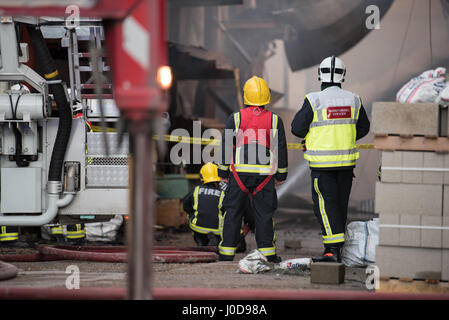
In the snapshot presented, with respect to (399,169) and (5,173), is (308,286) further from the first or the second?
(5,173)

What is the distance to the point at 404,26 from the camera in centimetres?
1341

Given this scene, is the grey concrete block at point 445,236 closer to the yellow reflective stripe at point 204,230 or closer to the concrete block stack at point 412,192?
the concrete block stack at point 412,192

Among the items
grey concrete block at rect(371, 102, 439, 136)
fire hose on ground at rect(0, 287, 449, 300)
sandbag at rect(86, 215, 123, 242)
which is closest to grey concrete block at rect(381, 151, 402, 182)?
grey concrete block at rect(371, 102, 439, 136)

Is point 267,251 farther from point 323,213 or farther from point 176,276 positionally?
point 176,276

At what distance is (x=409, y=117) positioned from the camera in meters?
4.71

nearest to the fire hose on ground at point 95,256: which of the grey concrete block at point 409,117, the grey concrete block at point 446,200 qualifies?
the grey concrete block at point 409,117

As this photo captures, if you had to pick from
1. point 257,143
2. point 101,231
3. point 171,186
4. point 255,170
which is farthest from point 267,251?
point 171,186

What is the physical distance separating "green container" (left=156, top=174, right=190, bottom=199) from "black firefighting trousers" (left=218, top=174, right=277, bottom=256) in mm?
4101

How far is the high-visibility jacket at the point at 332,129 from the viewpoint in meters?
6.14

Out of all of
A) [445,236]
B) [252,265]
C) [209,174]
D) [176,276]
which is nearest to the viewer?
[445,236]

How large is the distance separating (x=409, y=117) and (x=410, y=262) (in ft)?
3.10

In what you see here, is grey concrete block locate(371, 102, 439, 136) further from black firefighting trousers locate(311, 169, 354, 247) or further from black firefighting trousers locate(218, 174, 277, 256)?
black firefighting trousers locate(218, 174, 277, 256)
